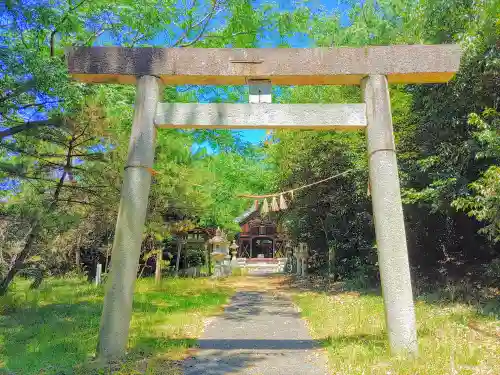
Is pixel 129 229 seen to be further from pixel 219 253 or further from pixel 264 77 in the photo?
pixel 219 253

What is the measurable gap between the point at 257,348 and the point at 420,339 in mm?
2423

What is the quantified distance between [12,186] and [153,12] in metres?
5.08

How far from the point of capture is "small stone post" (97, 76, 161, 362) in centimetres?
504

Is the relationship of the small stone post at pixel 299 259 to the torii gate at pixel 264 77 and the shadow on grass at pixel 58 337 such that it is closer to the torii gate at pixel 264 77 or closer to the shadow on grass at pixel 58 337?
the shadow on grass at pixel 58 337

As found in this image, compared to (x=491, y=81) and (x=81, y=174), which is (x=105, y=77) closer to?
(x=81, y=174)

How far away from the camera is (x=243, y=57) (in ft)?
18.5

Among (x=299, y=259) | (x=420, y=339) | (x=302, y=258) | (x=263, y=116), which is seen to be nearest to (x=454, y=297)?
(x=420, y=339)

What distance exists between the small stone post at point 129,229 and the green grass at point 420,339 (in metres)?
2.72

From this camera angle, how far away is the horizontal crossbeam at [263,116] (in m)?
5.52

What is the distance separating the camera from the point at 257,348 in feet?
20.8

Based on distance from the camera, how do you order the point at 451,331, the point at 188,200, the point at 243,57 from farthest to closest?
1. the point at 188,200
2. the point at 451,331
3. the point at 243,57

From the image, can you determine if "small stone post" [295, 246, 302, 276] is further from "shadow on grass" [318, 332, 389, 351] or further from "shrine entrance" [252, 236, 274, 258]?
"shrine entrance" [252, 236, 274, 258]

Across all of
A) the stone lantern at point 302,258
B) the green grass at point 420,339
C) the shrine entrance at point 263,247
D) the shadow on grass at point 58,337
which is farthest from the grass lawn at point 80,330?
the shrine entrance at point 263,247

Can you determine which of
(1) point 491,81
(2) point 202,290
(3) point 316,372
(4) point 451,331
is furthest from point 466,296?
(2) point 202,290
